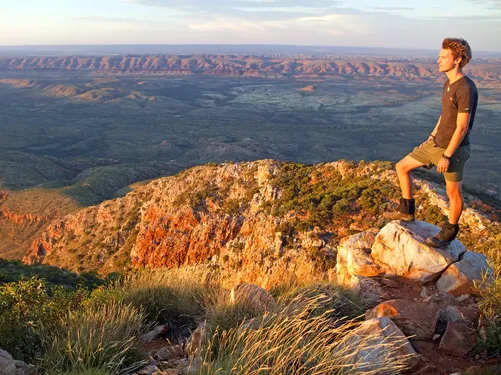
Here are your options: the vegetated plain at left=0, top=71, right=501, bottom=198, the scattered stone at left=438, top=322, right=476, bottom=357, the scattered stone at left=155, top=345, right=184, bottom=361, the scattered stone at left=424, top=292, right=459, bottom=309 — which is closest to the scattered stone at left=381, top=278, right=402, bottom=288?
the scattered stone at left=424, top=292, right=459, bottom=309

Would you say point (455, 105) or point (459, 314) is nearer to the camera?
point (459, 314)

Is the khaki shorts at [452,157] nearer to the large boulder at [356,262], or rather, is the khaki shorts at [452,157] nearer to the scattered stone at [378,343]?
the large boulder at [356,262]

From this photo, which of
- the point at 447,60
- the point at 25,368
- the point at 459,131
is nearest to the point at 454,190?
the point at 459,131

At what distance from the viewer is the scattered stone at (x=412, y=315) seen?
491 cm

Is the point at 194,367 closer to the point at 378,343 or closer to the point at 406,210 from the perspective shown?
the point at 378,343

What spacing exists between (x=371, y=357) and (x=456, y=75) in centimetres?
425

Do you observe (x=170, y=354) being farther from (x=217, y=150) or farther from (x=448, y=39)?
(x=217, y=150)

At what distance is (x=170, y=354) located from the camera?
4.56 metres

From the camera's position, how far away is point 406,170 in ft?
23.5

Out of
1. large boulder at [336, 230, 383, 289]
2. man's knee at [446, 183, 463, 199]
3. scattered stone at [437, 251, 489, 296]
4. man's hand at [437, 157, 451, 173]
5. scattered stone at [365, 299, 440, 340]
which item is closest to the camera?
scattered stone at [365, 299, 440, 340]

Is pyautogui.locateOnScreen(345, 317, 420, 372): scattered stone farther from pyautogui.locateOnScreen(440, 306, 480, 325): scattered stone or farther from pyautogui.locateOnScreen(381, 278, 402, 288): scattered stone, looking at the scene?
pyautogui.locateOnScreen(381, 278, 402, 288): scattered stone

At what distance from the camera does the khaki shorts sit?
631 cm

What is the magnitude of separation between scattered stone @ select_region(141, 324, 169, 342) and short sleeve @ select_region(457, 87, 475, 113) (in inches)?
194

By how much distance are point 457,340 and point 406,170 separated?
3.19 meters
